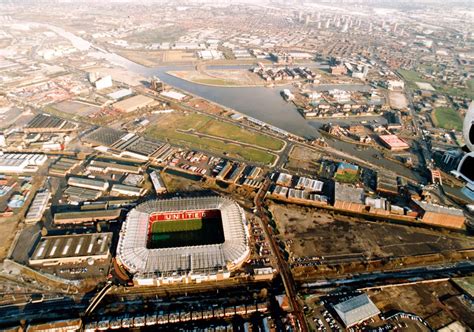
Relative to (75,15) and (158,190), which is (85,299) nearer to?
(158,190)

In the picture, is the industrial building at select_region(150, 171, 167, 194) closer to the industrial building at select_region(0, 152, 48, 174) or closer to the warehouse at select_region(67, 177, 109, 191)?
the warehouse at select_region(67, 177, 109, 191)

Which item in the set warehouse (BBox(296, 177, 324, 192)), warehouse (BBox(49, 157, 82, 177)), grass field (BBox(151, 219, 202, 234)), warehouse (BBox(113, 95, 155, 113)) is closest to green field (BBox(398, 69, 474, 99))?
warehouse (BBox(296, 177, 324, 192))

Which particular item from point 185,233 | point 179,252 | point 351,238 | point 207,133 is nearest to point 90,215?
point 185,233

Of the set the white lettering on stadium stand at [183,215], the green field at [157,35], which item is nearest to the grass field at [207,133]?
the white lettering on stadium stand at [183,215]

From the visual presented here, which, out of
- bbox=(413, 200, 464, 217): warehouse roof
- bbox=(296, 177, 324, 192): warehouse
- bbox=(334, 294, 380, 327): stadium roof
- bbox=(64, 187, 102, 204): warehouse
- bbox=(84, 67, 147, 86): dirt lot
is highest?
bbox=(413, 200, 464, 217): warehouse roof

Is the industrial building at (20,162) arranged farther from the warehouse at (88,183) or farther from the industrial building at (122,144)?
the industrial building at (122,144)

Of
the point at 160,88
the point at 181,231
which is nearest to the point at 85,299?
the point at 181,231
